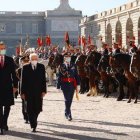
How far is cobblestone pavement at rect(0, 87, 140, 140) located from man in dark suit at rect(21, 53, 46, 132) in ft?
1.49

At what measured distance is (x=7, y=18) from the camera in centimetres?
10044

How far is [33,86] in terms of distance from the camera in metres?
10.6

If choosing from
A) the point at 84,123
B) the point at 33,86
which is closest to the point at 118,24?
the point at 84,123

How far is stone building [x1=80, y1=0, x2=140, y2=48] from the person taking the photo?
46.7 m

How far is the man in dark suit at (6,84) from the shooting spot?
34.1 feet

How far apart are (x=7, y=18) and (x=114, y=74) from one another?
278 feet

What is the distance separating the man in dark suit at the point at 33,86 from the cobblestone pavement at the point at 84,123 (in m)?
Answer: 0.45

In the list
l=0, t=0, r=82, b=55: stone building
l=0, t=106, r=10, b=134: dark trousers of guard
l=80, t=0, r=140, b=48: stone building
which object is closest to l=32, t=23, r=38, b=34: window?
l=0, t=0, r=82, b=55: stone building

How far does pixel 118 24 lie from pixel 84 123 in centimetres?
4229

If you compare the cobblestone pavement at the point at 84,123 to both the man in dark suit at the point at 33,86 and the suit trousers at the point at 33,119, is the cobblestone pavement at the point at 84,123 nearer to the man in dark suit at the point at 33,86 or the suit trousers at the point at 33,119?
the suit trousers at the point at 33,119

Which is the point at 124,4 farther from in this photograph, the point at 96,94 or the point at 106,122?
the point at 106,122

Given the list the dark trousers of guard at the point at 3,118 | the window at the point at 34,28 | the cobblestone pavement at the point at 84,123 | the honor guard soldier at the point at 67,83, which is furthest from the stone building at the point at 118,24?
the window at the point at 34,28

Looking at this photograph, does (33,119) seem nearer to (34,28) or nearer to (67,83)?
(67,83)

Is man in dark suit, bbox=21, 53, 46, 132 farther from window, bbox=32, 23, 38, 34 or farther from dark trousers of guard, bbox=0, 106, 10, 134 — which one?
window, bbox=32, 23, 38, 34
